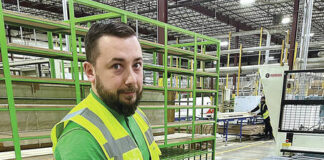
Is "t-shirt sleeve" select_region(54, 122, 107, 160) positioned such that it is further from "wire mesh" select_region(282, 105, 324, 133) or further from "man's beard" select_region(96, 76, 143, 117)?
"wire mesh" select_region(282, 105, 324, 133)

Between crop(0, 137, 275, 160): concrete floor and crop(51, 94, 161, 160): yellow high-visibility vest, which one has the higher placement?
crop(51, 94, 161, 160): yellow high-visibility vest

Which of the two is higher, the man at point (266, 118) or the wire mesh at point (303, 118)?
the wire mesh at point (303, 118)

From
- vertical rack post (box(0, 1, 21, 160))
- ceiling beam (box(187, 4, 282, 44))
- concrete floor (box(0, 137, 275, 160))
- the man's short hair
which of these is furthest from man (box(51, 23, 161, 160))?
ceiling beam (box(187, 4, 282, 44))

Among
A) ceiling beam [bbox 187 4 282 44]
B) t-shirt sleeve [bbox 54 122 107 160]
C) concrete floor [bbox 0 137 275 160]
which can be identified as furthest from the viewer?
ceiling beam [bbox 187 4 282 44]

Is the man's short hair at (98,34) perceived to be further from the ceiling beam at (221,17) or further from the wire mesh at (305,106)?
the ceiling beam at (221,17)

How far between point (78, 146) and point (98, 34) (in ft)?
1.89

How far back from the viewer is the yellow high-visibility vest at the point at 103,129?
0.94m

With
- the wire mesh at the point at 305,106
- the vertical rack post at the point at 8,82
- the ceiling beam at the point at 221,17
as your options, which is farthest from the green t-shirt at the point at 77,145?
the ceiling beam at the point at 221,17

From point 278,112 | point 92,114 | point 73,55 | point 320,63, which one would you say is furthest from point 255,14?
point 92,114

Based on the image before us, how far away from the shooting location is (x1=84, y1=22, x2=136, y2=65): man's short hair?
1045 mm

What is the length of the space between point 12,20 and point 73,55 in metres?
0.73

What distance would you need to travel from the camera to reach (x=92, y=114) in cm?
101

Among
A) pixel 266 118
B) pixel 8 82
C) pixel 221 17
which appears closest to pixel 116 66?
pixel 8 82

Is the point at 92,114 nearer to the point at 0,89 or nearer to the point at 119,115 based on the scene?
the point at 119,115
